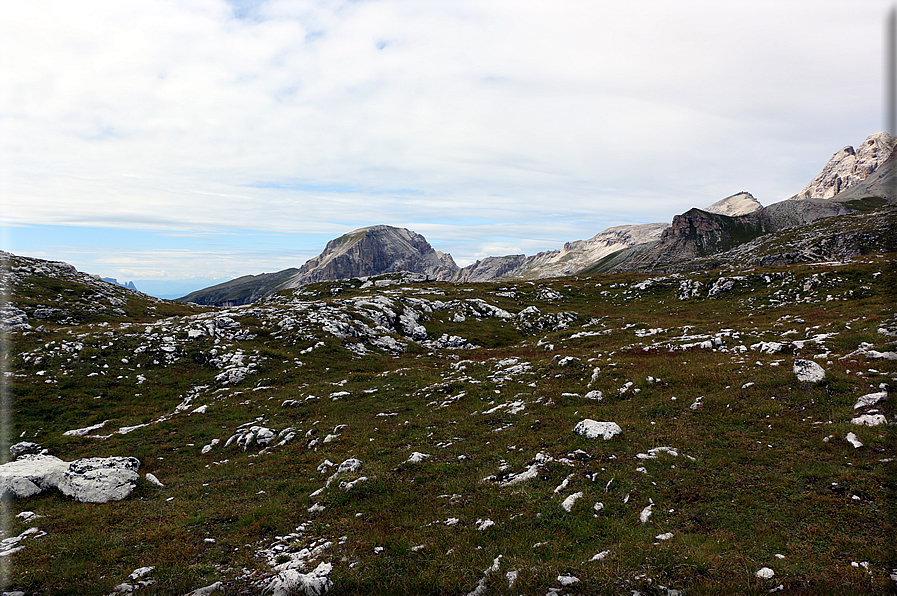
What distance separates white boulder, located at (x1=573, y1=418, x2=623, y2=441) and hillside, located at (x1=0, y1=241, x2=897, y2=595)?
138mm

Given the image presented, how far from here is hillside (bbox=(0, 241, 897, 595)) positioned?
928 centimetres

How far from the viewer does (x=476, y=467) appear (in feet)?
51.8

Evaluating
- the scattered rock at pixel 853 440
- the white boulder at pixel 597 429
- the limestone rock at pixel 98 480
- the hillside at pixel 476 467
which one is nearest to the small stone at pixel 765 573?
the hillside at pixel 476 467

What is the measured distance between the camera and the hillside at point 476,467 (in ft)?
30.5

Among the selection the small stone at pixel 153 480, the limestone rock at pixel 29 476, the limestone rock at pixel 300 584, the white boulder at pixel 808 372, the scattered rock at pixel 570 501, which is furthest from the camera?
the white boulder at pixel 808 372

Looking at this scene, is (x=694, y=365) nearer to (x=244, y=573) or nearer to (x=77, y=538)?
(x=244, y=573)

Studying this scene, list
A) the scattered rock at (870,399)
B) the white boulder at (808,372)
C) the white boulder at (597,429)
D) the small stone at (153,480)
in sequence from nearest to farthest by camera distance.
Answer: the scattered rock at (870,399) → the white boulder at (597,429) → the small stone at (153,480) → the white boulder at (808,372)

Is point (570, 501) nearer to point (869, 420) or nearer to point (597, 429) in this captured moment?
point (597, 429)

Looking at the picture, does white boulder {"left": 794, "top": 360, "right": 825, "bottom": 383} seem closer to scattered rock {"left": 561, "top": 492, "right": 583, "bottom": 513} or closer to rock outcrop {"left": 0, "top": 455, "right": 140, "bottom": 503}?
scattered rock {"left": 561, "top": 492, "right": 583, "bottom": 513}

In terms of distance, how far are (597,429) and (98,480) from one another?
22.6 metres

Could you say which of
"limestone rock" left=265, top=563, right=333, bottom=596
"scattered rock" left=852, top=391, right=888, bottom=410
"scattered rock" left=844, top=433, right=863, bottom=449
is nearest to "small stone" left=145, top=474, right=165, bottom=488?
"limestone rock" left=265, top=563, right=333, bottom=596

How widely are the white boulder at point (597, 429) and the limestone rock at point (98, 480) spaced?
2071 cm

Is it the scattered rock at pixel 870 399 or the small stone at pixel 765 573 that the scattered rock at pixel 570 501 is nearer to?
the small stone at pixel 765 573

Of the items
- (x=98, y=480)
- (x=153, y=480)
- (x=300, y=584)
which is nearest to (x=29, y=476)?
(x=98, y=480)
